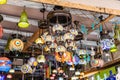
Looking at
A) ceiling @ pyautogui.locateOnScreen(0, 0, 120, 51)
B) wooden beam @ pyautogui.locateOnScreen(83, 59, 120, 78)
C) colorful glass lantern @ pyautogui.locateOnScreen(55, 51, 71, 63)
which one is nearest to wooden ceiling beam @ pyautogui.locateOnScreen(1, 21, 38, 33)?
ceiling @ pyautogui.locateOnScreen(0, 0, 120, 51)

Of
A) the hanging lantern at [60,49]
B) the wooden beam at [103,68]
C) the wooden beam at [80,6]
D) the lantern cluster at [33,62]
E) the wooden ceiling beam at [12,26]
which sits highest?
the wooden beam at [80,6]

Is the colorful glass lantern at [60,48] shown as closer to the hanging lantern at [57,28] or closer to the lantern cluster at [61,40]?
the lantern cluster at [61,40]

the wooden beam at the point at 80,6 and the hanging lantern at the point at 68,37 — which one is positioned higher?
the wooden beam at the point at 80,6

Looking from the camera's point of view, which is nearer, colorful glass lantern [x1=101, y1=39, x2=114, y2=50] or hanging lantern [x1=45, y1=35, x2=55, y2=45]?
hanging lantern [x1=45, y1=35, x2=55, y2=45]

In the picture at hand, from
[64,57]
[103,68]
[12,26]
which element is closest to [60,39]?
[64,57]

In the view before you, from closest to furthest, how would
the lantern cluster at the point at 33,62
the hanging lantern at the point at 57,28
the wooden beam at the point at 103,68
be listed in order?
the hanging lantern at the point at 57,28 < the lantern cluster at the point at 33,62 < the wooden beam at the point at 103,68

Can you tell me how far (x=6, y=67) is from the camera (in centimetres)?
366

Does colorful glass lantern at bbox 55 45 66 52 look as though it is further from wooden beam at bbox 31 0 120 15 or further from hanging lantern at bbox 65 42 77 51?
wooden beam at bbox 31 0 120 15

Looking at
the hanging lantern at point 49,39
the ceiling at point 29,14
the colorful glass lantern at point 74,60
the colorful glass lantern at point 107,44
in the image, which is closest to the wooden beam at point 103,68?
the ceiling at point 29,14

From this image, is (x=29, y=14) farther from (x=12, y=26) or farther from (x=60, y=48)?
(x=60, y=48)

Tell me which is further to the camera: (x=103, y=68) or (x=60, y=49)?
(x=103, y=68)

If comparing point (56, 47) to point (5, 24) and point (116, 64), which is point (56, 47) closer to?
point (5, 24)

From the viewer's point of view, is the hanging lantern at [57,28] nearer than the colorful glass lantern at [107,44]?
Yes

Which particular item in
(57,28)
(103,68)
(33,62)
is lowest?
(103,68)
